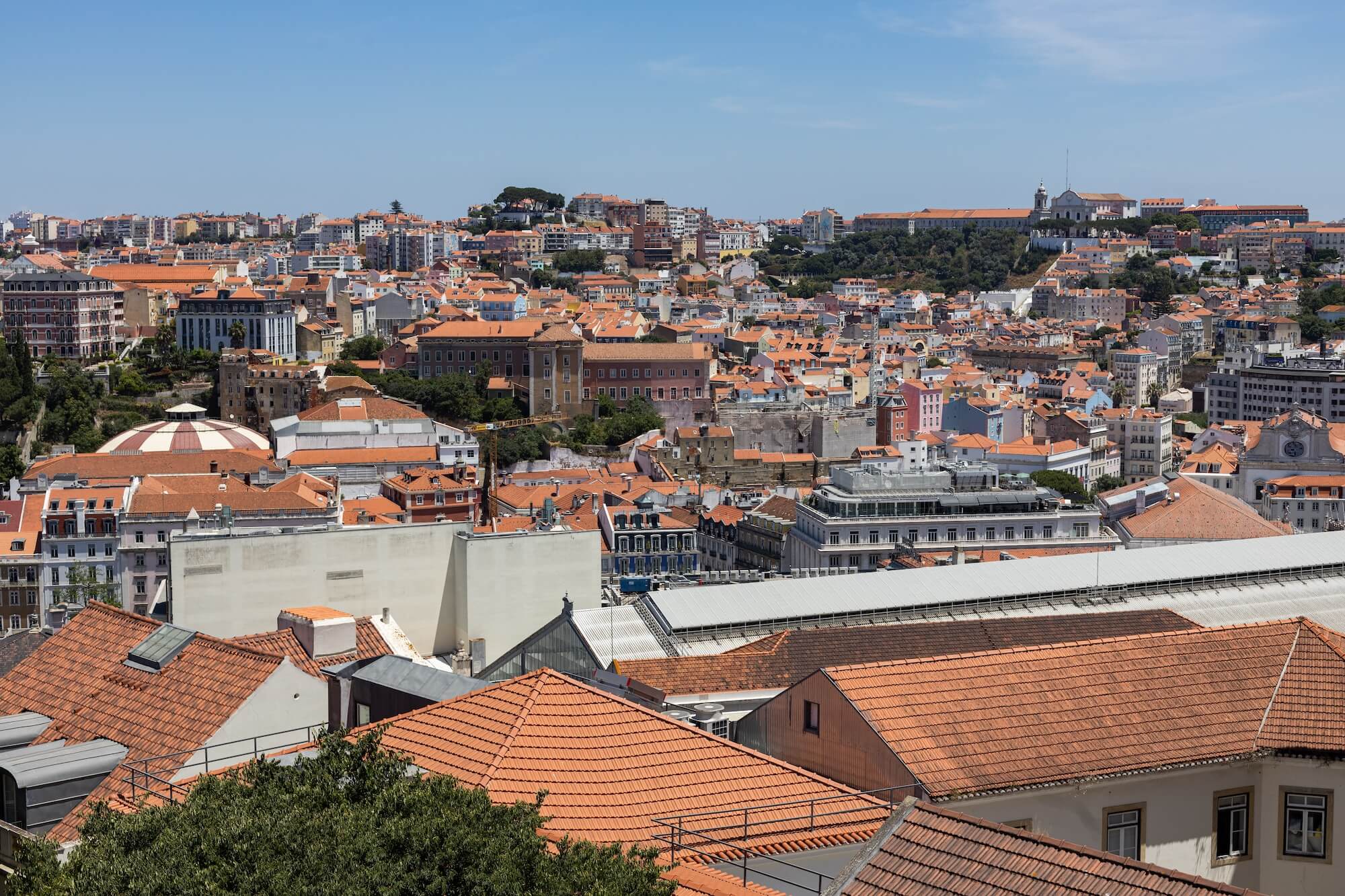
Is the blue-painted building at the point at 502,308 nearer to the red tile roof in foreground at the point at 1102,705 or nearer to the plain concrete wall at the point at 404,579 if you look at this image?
the plain concrete wall at the point at 404,579

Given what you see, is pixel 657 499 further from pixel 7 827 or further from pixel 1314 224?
pixel 1314 224

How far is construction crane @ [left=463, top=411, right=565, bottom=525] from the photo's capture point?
4031 centimetres

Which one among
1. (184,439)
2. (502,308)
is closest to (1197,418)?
(502,308)

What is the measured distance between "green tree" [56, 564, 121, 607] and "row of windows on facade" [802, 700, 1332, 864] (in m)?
26.0

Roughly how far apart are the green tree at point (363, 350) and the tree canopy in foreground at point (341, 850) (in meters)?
52.8

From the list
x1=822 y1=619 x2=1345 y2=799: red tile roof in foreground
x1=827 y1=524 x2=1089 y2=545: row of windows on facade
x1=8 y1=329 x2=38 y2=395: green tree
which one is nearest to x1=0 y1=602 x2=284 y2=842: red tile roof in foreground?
x1=822 y1=619 x2=1345 y2=799: red tile roof in foreground

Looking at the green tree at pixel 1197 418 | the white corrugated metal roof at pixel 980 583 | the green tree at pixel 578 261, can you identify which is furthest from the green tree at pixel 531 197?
the white corrugated metal roof at pixel 980 583

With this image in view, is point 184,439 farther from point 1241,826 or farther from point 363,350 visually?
point 1241,826

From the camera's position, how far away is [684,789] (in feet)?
24.6

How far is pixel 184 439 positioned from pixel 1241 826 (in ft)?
124

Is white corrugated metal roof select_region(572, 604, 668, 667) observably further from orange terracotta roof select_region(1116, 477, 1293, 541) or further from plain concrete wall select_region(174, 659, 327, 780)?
orange terracotta roof select_region(1116, 477, 1293, 541)

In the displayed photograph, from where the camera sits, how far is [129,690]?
31.8ft

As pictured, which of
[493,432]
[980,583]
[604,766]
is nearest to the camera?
Answer: [604,766]

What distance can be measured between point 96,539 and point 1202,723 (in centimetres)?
2769
